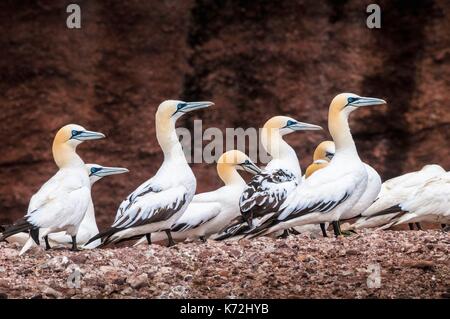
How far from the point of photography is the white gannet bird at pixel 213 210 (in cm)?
1561

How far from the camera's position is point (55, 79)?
2105cm

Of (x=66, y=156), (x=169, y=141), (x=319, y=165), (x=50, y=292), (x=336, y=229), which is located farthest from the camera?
(x=319, y=165)

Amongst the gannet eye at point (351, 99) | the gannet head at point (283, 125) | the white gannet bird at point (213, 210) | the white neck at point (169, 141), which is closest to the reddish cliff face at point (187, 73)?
the gannet head at point (283, 125)

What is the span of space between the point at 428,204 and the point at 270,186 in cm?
184

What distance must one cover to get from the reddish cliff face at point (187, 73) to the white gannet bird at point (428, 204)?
5.53m

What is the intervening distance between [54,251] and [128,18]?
7518 mm

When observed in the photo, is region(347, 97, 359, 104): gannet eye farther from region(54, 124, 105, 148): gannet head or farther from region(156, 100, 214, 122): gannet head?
region(54, 124, 105, 148): gannet head

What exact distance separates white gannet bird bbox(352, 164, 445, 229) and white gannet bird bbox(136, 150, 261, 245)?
1504 millimetres

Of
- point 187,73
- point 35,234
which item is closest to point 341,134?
point 35,234

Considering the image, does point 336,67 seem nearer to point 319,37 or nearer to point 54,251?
point 319,37

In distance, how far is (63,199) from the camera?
1445cm

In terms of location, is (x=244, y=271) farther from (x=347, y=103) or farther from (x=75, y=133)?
(x=347, y=103)

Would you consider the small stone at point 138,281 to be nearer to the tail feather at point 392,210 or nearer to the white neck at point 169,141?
the white neck at point 169,141

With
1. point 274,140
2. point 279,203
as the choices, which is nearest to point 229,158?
point 274,140
